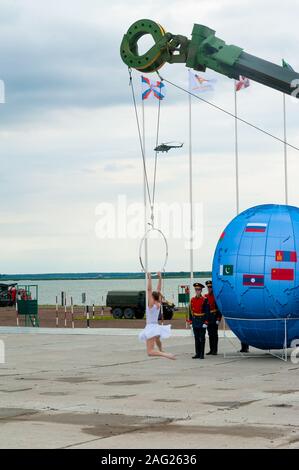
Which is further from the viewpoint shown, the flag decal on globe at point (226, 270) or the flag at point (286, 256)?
the flag decal on globe at point (226, 270)

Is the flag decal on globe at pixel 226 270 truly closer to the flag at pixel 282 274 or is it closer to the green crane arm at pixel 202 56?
the flag at pixel 282 274

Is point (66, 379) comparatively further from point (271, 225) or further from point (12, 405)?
point (271, 225)

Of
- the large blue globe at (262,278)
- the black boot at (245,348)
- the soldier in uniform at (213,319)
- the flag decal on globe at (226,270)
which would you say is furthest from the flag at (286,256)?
the black boot at (245,348)

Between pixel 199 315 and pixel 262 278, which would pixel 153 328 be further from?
pixel 199 315

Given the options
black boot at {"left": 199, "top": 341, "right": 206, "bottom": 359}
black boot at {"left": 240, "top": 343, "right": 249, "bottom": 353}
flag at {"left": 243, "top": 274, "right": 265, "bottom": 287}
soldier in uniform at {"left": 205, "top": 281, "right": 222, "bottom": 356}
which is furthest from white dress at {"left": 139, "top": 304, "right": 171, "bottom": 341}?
black boot at {"left": 240, "top": 343, "right": 249, "bottom": 353}

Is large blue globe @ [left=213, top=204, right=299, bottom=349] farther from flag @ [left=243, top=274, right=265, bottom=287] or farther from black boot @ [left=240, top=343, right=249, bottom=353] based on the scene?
black boot @ [left=240, top=343, right=249, bottom=353]

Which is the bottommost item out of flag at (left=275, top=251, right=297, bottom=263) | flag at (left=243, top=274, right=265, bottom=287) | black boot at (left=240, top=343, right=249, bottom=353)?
black boot at (left=240, top=343, right=249, bottom=353)

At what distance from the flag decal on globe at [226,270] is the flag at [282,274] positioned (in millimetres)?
1094

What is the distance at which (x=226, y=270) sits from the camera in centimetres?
2125

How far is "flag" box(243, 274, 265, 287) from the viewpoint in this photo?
67.4 ft

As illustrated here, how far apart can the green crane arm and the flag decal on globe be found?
706 cm

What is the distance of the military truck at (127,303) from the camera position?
49438mm
